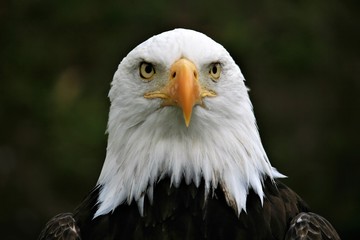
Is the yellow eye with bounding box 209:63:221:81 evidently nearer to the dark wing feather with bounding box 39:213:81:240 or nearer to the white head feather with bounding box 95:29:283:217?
the white head feather with bounding box 95:29:283:217

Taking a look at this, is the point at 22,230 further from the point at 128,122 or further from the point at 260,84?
the point at 128,122

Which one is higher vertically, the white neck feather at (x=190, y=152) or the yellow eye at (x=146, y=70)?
the yellow eye at (x=146, y=70)

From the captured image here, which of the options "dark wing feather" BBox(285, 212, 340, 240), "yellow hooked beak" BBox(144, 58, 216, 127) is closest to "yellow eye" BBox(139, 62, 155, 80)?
"yellow hooked beak" BBox(144, 58, 216, 127)

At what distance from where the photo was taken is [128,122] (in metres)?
4.48

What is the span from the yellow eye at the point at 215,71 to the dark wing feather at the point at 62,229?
1056 millimetres

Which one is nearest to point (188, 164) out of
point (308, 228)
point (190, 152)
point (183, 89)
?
point (190, 152)

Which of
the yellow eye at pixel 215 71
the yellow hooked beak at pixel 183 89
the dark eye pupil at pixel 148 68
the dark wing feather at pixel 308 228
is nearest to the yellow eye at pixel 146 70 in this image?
the dark eye pupil at pixel 148 68

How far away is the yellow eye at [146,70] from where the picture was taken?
14.4ft

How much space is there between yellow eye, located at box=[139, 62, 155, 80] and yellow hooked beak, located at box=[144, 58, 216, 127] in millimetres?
115

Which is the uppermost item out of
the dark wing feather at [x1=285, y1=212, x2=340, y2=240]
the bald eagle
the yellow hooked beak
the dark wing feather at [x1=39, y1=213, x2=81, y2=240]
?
the yellow hooked beak

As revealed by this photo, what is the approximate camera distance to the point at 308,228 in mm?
4379

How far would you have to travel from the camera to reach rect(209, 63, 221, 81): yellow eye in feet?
14.4

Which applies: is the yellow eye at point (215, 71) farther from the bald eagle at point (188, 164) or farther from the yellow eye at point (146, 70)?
the yellow eye at point (146, 70)

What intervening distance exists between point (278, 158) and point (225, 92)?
424 centimetres
